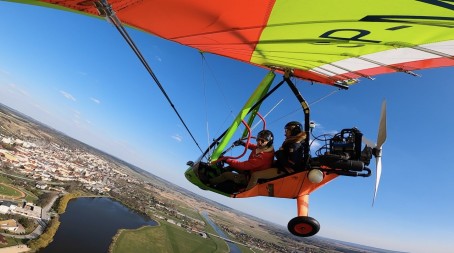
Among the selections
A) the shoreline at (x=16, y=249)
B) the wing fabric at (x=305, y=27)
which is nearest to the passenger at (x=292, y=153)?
the wing fabric at (x=305, y=27)

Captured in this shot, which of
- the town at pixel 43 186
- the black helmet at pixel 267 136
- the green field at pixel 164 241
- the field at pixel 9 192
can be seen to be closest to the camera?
the black helmet at pixel 267 136

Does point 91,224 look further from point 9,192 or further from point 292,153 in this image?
point 292,153

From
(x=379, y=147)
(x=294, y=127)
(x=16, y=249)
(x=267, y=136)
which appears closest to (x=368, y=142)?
(x=379, y=147)

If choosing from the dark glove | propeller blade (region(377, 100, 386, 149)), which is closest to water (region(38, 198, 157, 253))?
the dark glove

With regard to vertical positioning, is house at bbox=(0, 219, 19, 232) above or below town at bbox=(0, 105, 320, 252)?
below

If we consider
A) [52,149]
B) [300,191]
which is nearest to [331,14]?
[300,191]

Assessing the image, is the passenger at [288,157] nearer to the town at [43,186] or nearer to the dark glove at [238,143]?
the dark glove at [238,143]

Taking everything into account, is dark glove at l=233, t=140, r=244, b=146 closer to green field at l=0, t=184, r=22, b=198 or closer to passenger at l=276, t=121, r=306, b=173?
passenger at l=276, t=121, r=306, b=173

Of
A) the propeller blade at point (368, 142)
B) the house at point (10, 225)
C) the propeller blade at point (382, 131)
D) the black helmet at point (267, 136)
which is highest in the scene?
the propeller blade at point (382, 131)
